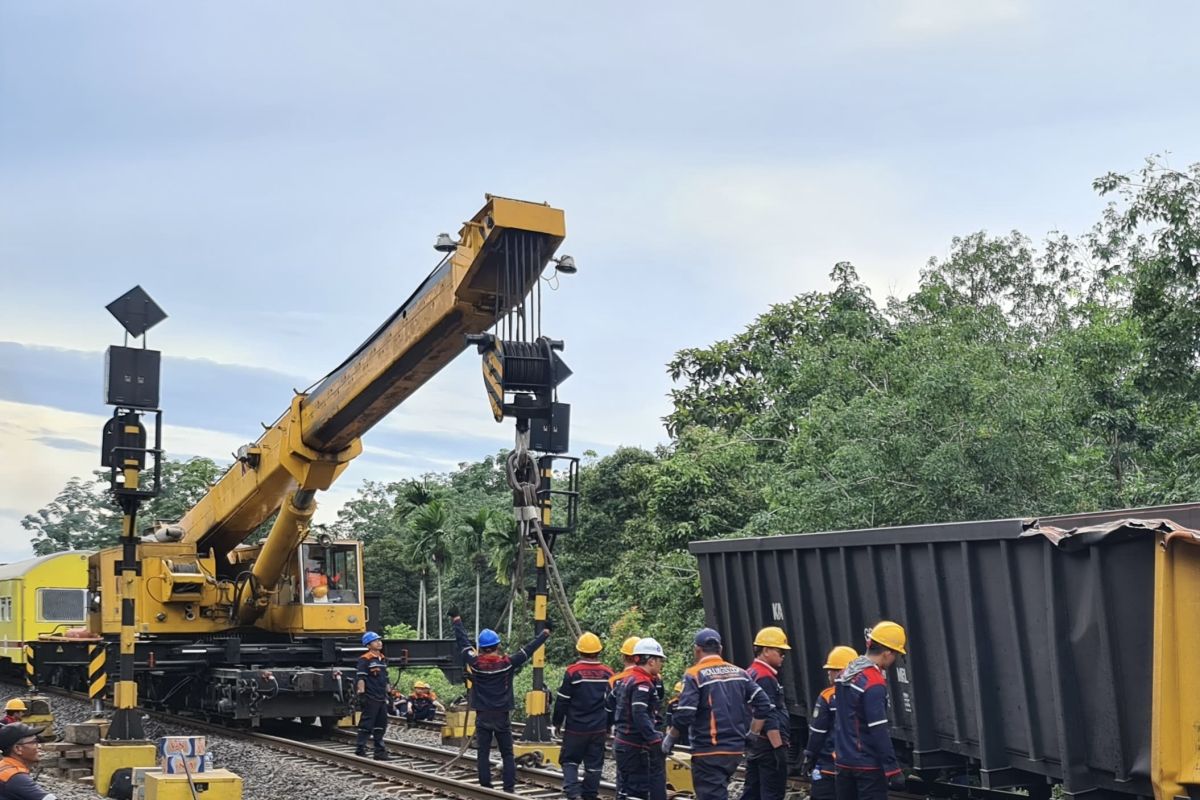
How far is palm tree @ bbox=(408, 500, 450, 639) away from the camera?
146ft

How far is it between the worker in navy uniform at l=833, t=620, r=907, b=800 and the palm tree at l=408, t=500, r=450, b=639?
1478 inches

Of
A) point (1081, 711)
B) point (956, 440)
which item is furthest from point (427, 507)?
point (1081, 711)

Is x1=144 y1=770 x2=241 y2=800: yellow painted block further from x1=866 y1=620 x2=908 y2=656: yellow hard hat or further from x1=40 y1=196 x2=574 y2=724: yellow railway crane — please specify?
x1=866 y1=620 x2=908 y2=656: yellow hard hat

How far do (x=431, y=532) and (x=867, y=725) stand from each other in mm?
38512

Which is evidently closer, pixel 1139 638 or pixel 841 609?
pixel 1139 638

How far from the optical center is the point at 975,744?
881cm

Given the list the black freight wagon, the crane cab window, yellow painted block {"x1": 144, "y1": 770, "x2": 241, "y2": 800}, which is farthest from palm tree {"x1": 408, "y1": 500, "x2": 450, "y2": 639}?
the black freight wagon

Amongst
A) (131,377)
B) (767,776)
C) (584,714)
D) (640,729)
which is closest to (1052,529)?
(767,776)

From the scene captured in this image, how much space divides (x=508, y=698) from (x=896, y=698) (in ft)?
12.1

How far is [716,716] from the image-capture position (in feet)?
26.6

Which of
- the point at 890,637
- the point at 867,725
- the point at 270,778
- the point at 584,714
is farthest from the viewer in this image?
the point at 270,778

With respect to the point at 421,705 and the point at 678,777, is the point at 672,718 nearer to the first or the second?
the point at 678,777

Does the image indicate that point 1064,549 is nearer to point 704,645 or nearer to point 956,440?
point 704,645

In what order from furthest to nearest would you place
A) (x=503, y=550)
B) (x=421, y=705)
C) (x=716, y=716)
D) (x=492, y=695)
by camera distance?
1. (x=503, y=550)
2. (x=421, y=705)
3. (x=492, y=695)
4. (x=716, y=716)
